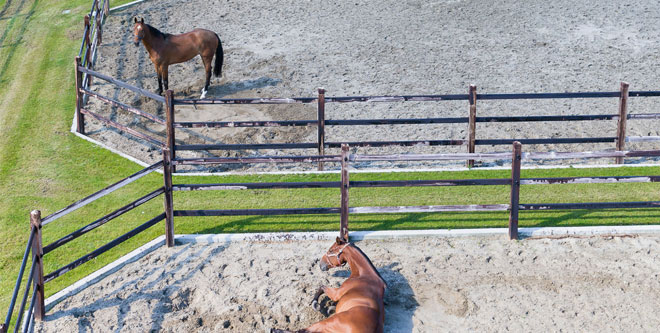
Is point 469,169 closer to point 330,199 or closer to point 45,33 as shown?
point 330,199

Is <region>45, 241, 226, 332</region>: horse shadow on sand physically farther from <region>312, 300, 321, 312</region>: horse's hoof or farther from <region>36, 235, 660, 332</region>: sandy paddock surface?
<region>312, 300, 321, 312</region>: horse's hoof

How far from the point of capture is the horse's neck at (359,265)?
791 cm

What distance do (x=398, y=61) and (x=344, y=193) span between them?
27.5ft

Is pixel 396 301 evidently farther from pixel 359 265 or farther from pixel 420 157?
pixel 420 157

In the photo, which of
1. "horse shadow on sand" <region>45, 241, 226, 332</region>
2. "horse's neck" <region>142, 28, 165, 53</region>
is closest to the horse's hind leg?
"horse's neck" <region>142, 28, 165, 53</region>

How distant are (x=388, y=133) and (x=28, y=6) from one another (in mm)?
13054

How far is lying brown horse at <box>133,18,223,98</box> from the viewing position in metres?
15.7

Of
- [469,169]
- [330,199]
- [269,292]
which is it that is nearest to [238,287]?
[269,292]

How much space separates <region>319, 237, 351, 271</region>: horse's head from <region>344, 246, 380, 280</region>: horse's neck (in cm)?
13

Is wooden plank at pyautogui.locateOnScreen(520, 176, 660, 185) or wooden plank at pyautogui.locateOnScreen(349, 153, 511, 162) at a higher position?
wooden plank at pyautogui.locateOnScreen(349, 153, 511, 162)

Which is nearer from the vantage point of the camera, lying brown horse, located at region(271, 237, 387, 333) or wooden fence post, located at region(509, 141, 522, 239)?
lying brown horse, located at region(271, 237, 387, 333)

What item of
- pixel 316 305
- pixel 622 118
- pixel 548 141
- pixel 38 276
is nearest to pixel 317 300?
pixel 316 305

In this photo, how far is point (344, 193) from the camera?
378 inches

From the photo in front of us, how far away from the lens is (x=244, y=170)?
12766 mm
